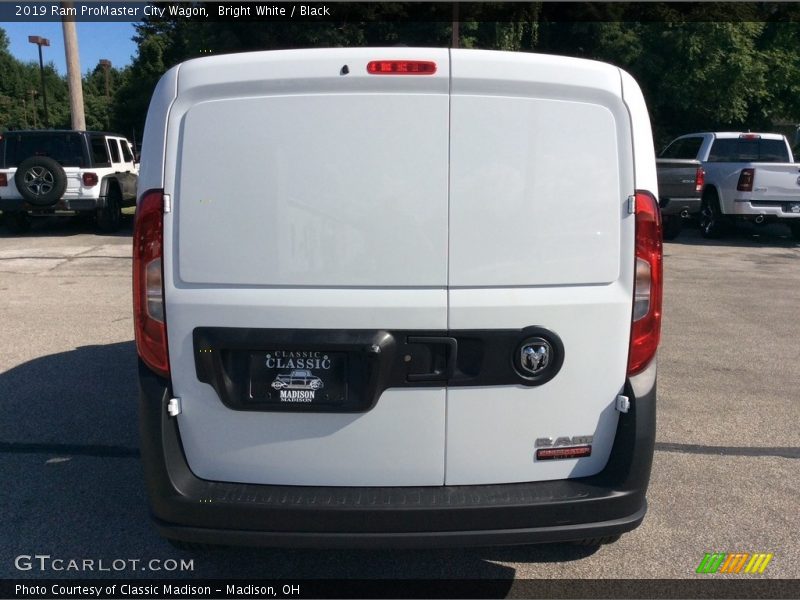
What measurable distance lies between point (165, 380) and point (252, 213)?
0.71 metres

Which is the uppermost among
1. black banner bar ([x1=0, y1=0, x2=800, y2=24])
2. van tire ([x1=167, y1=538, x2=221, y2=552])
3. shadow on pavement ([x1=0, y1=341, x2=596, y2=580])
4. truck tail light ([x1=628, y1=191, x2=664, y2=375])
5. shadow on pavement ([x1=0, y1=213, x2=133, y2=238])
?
black banner bar ([x1=0, y1=0, x2=800, y2=24])

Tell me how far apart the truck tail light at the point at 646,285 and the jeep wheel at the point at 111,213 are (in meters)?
13.4

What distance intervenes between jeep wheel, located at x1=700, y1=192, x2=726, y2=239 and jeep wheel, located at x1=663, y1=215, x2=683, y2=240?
1.84ft

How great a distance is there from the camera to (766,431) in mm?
4953

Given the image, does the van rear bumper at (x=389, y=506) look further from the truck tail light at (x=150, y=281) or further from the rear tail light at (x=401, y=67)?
the rear tail light at (x=401, y=67)

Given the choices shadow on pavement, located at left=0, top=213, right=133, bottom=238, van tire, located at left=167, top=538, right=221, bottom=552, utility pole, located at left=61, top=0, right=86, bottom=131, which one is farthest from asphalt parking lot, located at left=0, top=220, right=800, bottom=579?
utility pole, located at left=61, top=0, right=86, bottom=131

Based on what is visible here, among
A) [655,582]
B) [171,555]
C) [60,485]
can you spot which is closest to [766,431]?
[655,582]

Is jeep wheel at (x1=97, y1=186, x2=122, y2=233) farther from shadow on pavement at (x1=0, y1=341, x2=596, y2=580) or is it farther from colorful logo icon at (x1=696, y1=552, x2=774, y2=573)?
colorful logo icon at (x1=696, y1=552, x2=774, y2=573)

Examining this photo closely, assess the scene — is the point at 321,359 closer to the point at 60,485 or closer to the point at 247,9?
the point at 60,485

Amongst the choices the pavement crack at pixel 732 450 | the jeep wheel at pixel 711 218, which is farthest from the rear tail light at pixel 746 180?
the pavement crack at pixel 732 450

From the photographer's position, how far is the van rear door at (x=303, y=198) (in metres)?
2.63

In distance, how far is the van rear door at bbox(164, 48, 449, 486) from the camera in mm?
2631

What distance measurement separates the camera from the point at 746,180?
1373 centimetres

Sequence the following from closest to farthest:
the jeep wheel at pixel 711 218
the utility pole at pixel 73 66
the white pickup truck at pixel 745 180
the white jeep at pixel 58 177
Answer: the white jeep at pixel 58 177
the white pickup truck at pixel 745 180
the jeep wheel at pixel 711 218
the utility pole at pixel 73 66
